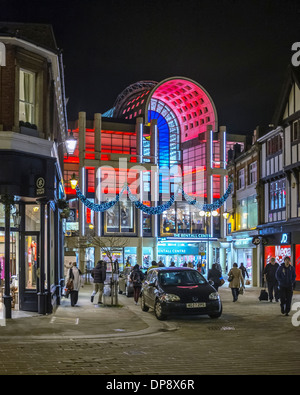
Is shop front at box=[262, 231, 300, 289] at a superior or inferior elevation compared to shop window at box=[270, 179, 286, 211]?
inferior

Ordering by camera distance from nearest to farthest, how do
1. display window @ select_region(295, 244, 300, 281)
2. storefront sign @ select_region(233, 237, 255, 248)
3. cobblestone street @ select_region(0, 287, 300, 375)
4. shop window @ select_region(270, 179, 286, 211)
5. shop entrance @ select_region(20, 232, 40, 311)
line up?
cobblestone street @ select_region(0, 287, 300, 375) < shop entrance @ select_region(20, 232, 40, 311) < display window @ select_region(295, 244, 300, 281) < shop window @ select_region(270, 179, 286, 211) < storefront sign @ select_region(233, 237, 255, 248)

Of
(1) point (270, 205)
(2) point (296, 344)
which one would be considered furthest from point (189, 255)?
(2) point (296, 344)

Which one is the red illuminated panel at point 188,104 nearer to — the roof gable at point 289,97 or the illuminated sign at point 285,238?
the roof gable at point 289,97

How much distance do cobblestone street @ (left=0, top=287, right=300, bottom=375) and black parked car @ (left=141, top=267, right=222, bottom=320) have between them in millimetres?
363

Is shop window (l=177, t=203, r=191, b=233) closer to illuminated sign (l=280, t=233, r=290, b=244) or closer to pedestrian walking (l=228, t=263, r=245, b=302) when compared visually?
illuminated sign (l=280, t=233, r=290, b=244)

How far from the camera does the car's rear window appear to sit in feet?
59.3

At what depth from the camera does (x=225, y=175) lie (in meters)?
62.8

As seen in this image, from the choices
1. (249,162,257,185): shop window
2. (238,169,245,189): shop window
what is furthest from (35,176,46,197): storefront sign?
(238,169,245,189): shop window

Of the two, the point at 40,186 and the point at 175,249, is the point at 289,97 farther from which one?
the point at 175,249

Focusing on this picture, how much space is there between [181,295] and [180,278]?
5.90 ft

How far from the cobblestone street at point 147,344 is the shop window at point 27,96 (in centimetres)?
615

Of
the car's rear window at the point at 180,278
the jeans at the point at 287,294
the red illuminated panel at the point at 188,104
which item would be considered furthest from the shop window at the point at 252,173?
the red illuminated panel at the point at 188,104

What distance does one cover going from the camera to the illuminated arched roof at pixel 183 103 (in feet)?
212

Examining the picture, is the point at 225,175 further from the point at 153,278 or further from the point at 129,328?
the point at 129,328
